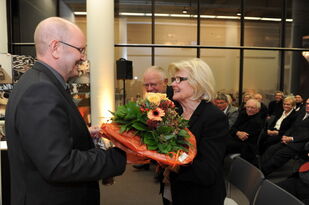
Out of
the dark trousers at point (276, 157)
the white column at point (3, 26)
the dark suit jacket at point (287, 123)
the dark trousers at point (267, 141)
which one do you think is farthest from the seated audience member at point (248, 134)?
the white column at point (3, 26)

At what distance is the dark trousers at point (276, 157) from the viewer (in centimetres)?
470

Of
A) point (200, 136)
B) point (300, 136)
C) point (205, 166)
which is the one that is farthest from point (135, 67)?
point (205, 166)

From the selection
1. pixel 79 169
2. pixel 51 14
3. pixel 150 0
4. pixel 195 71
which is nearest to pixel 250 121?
pixel 195 71

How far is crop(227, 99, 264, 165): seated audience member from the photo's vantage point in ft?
16.4

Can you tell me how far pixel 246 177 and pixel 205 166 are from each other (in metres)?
0.77

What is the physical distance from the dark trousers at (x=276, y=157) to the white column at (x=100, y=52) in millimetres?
3906

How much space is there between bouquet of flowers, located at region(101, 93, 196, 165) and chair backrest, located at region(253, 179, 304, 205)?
0.74 metres

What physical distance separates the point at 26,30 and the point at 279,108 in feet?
26.1

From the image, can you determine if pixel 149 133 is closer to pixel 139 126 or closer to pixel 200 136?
pixel 139 126

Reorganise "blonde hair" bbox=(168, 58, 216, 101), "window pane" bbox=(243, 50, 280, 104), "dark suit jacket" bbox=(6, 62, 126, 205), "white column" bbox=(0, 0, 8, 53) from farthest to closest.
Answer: "window pane" bbox=(243, 50, 280, 104) < "white column" bbox=(0, 0, 8, 53) < "blonde hair" bbox=(168, 58, 216, 101) < "dark suit jacket" bbox=(6, 62, 126, 205)

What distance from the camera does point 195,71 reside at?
2.01 metres

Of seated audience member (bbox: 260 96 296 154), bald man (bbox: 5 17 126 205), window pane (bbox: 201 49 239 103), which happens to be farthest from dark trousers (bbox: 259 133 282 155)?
bald man (bbox: 5 17 126 205)

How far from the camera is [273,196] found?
6.17ft

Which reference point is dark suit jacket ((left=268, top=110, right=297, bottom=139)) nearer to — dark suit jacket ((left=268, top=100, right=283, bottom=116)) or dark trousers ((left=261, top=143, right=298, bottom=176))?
dark trousers ((left=261, top=143, right=298, bottom=176))
